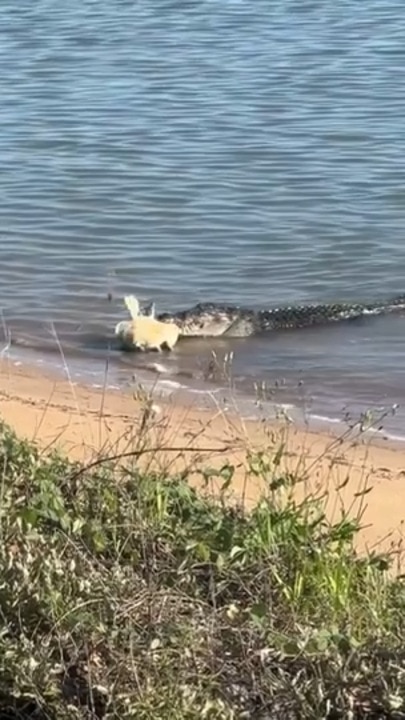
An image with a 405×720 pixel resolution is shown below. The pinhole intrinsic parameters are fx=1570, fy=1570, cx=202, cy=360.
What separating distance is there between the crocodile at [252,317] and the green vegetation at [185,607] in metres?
3.91

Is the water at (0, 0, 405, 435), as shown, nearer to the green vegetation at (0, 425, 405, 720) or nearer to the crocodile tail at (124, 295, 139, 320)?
the crocodile tail at (124, 295, 139, 320)

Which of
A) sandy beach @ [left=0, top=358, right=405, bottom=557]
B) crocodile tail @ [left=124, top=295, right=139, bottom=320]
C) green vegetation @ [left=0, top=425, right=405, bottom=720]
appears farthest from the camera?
crocodile tail @ [left=124, top=295, right=139, bottom=320]

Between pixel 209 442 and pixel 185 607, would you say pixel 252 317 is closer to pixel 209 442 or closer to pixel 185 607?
pixel 209 442

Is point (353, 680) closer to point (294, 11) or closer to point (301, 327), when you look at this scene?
point (301, 327)

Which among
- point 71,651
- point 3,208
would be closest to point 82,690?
point 71,651

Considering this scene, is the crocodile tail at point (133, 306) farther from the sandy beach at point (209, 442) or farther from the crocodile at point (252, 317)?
the sandy beach at point (209, 442)

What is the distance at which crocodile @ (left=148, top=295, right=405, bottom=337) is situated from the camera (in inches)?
328

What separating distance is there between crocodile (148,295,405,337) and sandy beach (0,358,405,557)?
0.98 metres

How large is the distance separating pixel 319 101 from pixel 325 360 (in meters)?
6.56

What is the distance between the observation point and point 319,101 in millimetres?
14219

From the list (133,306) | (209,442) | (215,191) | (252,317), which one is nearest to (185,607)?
(209,442)

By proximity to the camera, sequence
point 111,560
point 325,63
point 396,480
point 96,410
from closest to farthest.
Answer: point 111,560
point 396,480
point 96,410
point 325,63

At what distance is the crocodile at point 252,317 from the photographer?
8.34 meters

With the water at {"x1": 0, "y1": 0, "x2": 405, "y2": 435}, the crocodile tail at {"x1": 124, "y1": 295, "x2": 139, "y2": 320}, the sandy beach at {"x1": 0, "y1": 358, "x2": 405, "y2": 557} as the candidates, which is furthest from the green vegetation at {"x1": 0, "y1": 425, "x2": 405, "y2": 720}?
the crocodile tail at {"x1": 124, "y1": 295, "x2": 139, "y2": 320}
